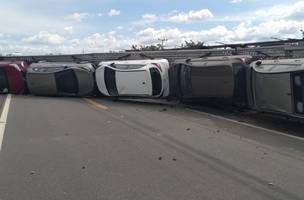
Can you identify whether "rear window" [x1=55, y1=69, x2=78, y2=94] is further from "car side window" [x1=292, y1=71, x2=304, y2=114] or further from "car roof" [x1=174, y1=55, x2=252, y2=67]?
"car side window" [x1=292, y1=71, x2=304, y2=114]

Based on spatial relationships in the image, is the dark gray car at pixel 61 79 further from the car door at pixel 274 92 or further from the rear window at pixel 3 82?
the car door at pixel 274 92

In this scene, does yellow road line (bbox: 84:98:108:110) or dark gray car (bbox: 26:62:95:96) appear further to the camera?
dark gray car (bbox: 26:62:95:96)

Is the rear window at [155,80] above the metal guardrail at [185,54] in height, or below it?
below

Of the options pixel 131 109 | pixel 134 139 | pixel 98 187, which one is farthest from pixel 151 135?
pixel 131 109

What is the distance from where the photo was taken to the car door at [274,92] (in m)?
12.5

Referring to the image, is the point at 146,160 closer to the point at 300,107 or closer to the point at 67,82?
the point at 300,107

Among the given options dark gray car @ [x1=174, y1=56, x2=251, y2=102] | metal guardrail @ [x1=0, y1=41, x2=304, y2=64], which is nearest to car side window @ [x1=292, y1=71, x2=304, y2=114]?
dark gray car @ [x1=174, y1=56, x2=251, y2=102]

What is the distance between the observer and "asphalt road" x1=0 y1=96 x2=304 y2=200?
6273mm

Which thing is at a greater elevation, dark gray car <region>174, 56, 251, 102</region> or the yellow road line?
dark gray car <region>174, 56, 251, 102</region>

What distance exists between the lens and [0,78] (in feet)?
82.2

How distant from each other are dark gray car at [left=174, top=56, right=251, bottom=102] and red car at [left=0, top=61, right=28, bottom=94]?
9413 mm

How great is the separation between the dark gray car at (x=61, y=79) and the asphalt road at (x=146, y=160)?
8.18 metres

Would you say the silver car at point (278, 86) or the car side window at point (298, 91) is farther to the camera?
the silver car at point (278, 86)

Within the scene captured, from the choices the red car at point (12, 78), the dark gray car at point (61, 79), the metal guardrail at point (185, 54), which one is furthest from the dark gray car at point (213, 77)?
the red car at point (12, 78)
